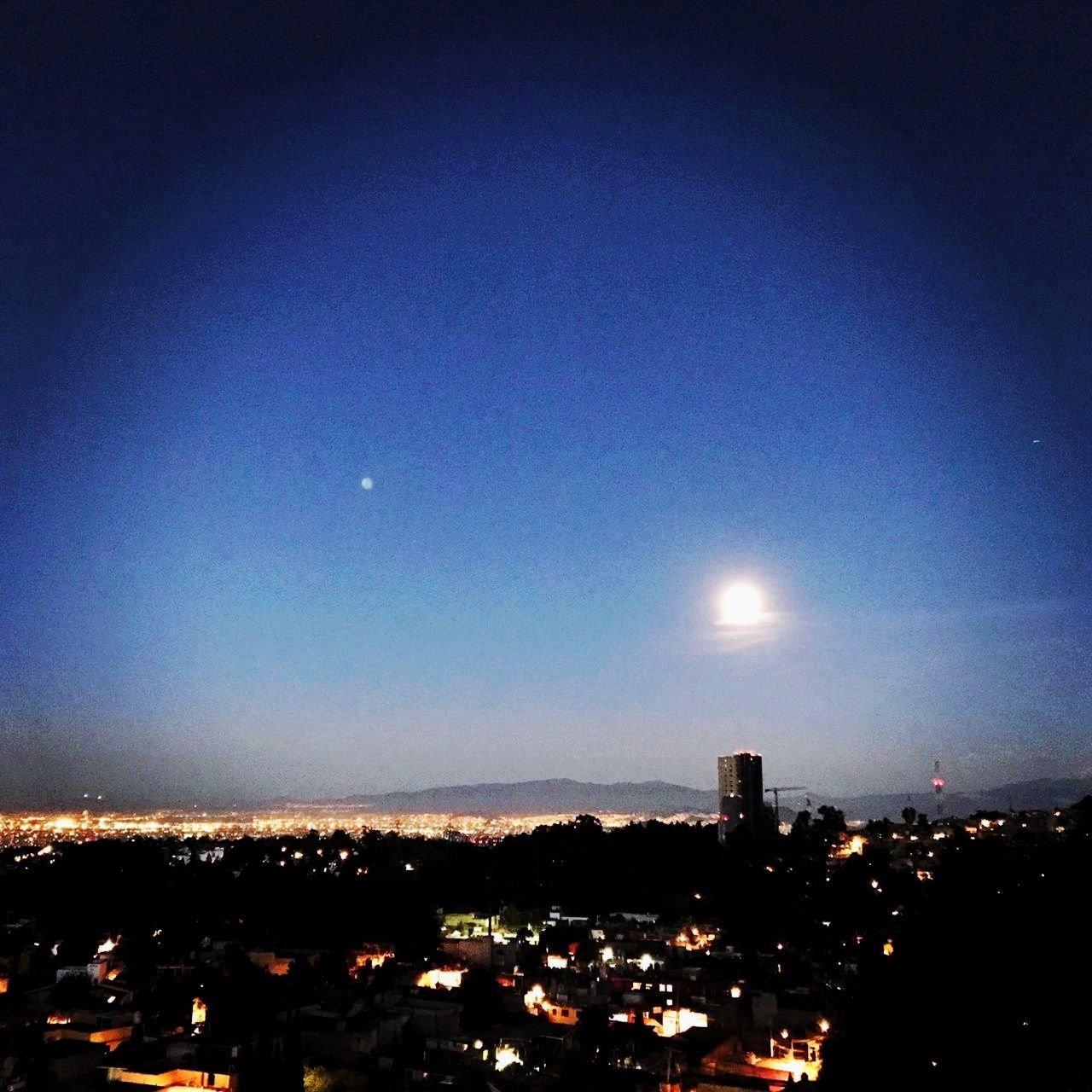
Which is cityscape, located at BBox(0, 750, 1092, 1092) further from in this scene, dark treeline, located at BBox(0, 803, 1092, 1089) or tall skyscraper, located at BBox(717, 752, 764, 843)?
tall skyscraper, located at BBox(717, 752, 764, 843)

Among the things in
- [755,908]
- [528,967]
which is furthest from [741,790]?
[528,967]

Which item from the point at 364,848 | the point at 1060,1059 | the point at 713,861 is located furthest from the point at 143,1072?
the point at 364,848

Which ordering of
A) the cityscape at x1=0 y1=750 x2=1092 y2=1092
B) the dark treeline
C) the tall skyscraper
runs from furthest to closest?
the tall skyscraper
the cityscape at x1=0 y1=750 x2=1092 y2=1092
the dark treeline

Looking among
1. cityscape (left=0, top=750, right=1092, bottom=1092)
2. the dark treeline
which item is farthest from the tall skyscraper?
cityscape (left=0, top=750, right=1092, bottom=1092)

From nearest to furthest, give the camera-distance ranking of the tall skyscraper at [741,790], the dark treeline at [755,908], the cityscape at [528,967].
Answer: the dark treeline at [755,908] → the cityscape at [528,967] → the tall skyscraper at [741,790]

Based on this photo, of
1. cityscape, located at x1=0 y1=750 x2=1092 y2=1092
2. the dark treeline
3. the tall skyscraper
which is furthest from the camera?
the tall skyscraper

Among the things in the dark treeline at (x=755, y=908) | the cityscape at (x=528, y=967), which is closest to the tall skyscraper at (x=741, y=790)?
the dark treeline at (x=755, y=908)

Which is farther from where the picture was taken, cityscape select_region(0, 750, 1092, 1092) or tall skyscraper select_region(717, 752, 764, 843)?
tall skyscraper select_region(717, 752, 764, 843)

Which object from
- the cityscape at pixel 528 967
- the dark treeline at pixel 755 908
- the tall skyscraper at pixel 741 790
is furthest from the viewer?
the tall skyscraper at pixel 741 790

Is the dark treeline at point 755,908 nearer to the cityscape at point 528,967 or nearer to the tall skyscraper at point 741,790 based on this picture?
the cityscape at point 528,967
